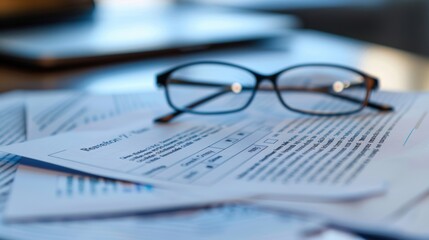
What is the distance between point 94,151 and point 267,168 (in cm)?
16

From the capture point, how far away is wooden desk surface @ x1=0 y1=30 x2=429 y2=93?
33.1 inches

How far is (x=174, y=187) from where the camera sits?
39cm

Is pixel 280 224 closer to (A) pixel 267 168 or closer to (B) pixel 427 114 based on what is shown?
(A) pixel 267 168

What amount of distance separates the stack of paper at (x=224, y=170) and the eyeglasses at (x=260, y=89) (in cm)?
2

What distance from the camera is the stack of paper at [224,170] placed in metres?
0.34

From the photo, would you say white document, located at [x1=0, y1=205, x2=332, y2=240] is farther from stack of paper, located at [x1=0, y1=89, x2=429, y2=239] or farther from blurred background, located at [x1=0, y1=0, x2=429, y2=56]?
blurred background, located at [x1=0, y1=0, x2=429, y2=56]

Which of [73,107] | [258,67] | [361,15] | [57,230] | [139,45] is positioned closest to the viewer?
[57,230]

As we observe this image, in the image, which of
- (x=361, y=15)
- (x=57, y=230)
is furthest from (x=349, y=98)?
(x=361, y=15)

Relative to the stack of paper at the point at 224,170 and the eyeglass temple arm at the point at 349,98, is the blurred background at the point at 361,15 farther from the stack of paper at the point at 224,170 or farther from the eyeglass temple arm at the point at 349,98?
the stack of paper at the point at 224,170

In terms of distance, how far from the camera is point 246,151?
471 mm

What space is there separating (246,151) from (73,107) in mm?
306

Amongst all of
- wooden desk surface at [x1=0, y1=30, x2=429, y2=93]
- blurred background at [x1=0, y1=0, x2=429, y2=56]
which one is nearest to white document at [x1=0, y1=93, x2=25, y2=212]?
wooden desk surface at [x1=0, y1=30, x2=429, y2=93]

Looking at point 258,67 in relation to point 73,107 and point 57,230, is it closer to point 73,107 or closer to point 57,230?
point 73,107

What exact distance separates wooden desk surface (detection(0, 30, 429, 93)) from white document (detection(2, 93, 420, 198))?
0.25 metres
